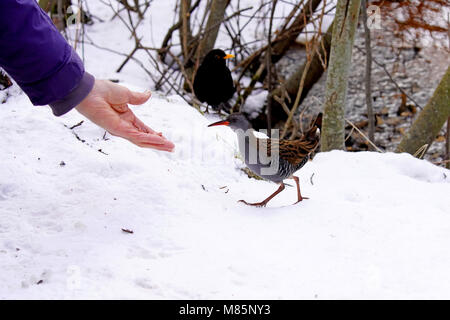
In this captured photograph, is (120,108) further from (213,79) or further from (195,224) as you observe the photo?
(213,79)

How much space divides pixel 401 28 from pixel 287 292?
20.7ft

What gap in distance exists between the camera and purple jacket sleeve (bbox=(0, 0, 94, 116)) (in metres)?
1.72

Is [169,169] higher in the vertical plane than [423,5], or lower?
lower

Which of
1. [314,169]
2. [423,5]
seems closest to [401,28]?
[423,5]

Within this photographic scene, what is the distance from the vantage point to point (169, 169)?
112 inches

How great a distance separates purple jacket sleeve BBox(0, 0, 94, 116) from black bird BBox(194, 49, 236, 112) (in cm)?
289

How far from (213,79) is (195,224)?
2.77m

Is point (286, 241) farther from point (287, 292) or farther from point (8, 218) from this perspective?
point (8, 218)

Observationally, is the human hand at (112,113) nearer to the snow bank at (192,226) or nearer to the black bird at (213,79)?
the snow bank at (192,226)

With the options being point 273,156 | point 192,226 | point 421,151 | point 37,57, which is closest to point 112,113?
point 37,57

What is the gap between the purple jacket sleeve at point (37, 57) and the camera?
172cm

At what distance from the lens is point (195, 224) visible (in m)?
2.26

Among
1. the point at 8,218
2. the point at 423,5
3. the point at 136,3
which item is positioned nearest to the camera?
the point at 8,218
